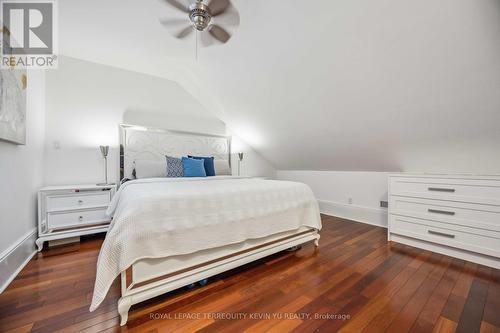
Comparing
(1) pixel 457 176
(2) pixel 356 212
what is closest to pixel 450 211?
(1) pixel 457 176

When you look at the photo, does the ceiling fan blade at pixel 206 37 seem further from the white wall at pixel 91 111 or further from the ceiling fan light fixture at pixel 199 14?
the white wall at pixel 91 111

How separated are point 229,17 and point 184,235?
1687 millimetres

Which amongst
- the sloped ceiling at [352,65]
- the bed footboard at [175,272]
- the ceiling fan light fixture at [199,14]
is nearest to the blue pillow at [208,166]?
the sloped ceiling at [352,65]

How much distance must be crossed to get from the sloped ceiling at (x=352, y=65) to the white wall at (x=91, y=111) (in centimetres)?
23

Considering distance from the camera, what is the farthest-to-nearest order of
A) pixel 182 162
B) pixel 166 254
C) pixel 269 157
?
pixel 269 157, pixel 182 162, pixel 166 254

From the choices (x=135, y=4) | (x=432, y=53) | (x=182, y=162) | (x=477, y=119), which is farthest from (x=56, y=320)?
(x=477, y=119)

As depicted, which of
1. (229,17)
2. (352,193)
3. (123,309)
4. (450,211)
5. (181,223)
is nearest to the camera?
(123,309)

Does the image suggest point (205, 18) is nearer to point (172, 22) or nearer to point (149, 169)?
point (172, 22)

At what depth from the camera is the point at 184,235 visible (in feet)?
4.46

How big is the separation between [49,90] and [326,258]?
393 centimetres

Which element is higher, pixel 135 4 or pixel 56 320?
pixel 135 4

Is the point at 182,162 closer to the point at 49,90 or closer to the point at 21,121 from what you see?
the point at 21,121

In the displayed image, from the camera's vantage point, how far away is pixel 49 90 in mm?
2582

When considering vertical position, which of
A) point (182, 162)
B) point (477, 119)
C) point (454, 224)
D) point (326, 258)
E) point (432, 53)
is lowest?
point (326, 258)
